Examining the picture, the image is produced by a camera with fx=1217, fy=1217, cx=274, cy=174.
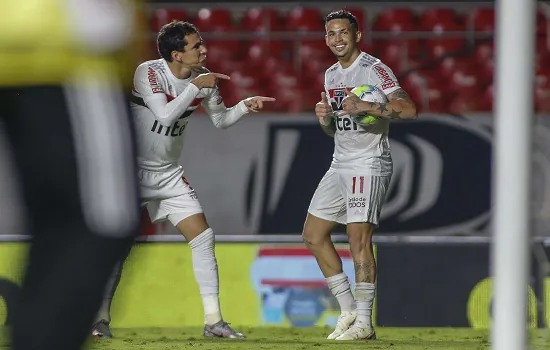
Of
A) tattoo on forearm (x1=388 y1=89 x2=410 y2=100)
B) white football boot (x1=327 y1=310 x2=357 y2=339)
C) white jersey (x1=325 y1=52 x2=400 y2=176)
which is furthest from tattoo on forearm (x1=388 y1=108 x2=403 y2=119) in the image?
white football boot (x1=327 y1=310 x2=357 y2=339)

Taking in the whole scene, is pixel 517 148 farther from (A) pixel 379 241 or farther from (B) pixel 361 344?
(A) pixel 379 241

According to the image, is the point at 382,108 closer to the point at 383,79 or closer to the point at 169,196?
the point at 383,79

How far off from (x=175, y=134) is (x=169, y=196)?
1.12ft

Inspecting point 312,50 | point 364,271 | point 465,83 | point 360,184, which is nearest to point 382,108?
point 360,184

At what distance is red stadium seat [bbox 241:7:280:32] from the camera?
443 inches

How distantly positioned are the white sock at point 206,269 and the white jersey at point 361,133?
835 mm

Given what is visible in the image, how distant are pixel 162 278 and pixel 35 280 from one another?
18.9 ft

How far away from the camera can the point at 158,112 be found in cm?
642

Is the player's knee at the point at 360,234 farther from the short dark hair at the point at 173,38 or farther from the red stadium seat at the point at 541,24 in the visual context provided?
the red stadium seat at the point at 541,24

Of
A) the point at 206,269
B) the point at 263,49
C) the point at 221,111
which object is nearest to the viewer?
the point at 206,269

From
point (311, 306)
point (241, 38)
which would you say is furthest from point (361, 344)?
point (241, 38)

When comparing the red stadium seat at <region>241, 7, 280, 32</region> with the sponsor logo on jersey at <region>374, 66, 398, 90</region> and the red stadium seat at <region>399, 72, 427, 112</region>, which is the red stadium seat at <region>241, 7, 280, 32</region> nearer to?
the red stadium seat at <region>399, 72, 427, 112</region>

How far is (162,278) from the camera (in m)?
7.61

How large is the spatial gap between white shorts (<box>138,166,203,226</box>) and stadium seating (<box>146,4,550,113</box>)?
142 inches
